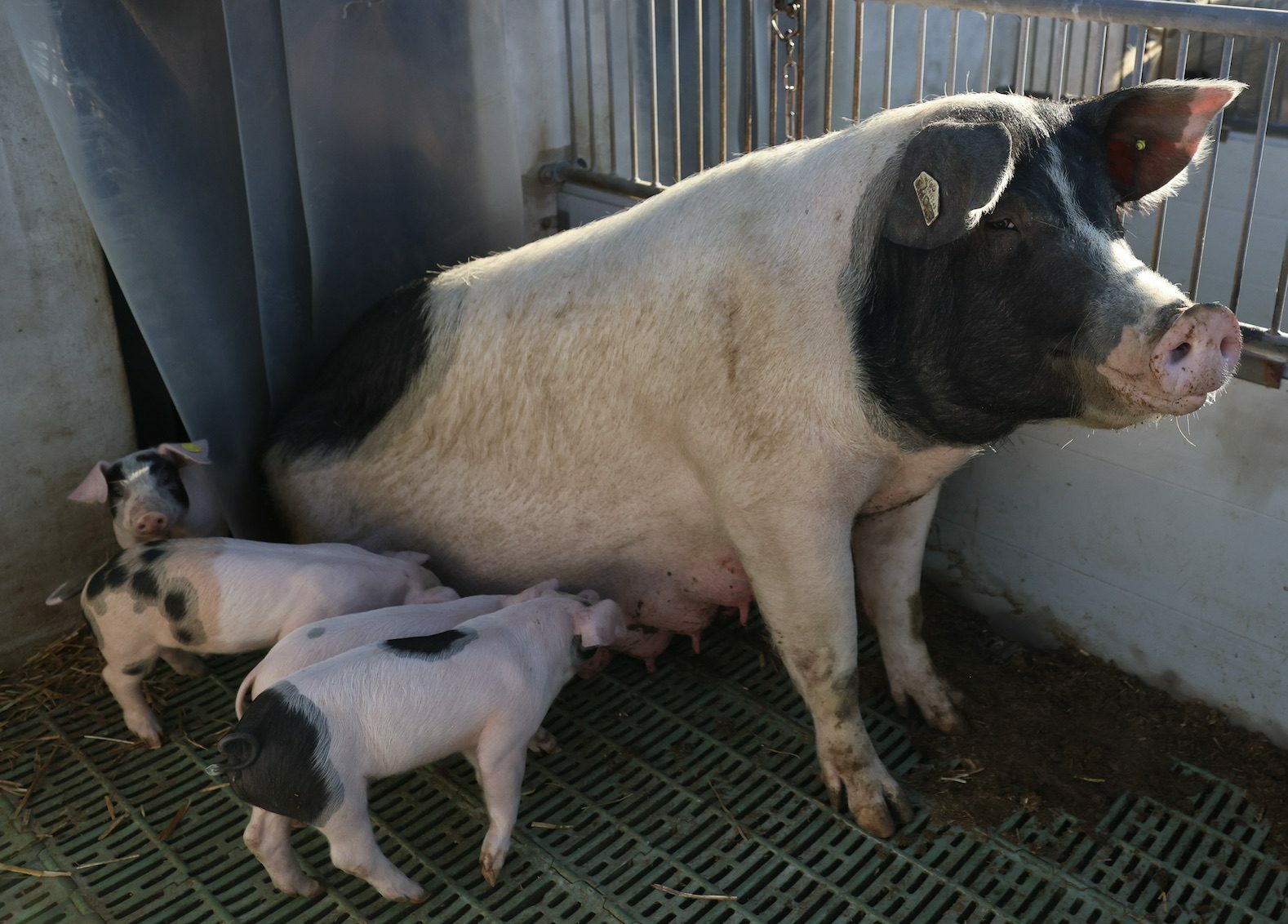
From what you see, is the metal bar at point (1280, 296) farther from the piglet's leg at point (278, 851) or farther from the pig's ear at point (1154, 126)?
the piglet's leg at point (278, 851)

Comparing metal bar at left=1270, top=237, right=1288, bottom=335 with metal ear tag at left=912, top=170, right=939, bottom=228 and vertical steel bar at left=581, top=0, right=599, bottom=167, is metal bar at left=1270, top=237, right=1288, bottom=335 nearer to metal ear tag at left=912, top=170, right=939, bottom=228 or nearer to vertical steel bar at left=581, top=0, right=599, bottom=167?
metal ear tag at left=912, top=170, right=939, bottom=228

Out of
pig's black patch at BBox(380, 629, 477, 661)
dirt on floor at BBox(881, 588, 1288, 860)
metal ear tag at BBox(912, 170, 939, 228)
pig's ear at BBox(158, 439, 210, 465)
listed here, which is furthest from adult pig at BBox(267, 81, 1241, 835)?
pig's black patch at BBox(380, 629, 477, 661)

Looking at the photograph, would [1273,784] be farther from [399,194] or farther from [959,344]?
[399,194]

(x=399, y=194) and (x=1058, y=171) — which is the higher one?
(x=1058, y=171)

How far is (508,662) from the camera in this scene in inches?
111

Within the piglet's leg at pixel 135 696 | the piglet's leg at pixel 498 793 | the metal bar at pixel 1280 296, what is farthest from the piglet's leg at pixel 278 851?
the metal bar at pixel 1280 296

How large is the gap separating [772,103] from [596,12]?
79cm

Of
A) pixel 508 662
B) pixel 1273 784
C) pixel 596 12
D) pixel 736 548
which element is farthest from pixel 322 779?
pixel 596 12

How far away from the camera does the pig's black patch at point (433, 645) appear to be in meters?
2.72

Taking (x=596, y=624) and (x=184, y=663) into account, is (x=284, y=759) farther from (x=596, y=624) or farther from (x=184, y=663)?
(x=184, y=663)

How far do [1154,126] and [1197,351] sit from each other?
656 mm

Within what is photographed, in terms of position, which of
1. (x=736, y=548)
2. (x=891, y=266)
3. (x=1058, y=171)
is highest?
(x=1058, y=171)

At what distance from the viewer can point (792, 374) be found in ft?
8.95

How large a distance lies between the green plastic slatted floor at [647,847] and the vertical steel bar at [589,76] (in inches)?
74.6
